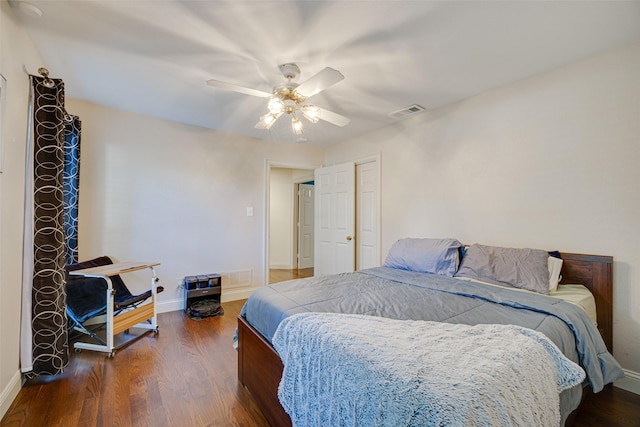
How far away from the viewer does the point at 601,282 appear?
77.7 inches

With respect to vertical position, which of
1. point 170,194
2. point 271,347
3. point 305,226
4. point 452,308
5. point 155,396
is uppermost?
point 170,194

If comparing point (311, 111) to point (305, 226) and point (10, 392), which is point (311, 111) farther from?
point (305, 226)

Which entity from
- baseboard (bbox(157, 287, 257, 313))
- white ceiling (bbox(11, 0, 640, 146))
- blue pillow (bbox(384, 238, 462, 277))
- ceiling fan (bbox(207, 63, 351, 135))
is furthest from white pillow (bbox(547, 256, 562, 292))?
baseboard (bbox(157, 287, 257, 313))

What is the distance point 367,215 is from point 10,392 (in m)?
3.59

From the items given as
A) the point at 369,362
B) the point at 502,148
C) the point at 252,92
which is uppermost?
the point at 252,92

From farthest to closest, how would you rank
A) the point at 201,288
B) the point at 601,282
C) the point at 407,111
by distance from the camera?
the point at 201,288
the point at 407,111
the point at 601,282

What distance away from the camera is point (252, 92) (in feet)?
6.63

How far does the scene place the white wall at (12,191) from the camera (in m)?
1.59

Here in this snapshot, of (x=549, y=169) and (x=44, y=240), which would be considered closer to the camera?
(x=44, y=240)

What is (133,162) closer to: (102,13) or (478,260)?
(102,13)

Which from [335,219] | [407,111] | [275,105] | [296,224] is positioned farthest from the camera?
[296,224]

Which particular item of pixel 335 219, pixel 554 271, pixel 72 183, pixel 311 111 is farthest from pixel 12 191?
pixel 554 271

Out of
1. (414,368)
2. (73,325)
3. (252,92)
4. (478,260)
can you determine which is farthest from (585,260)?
(73,325)

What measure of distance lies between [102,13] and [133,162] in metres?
1.91
